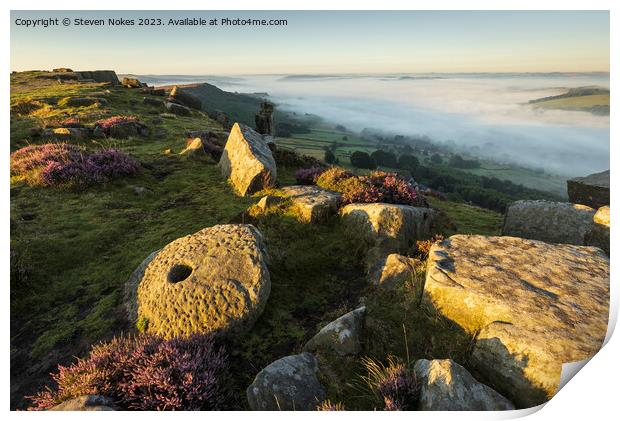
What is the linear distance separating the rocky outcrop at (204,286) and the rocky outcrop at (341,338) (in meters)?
1.59

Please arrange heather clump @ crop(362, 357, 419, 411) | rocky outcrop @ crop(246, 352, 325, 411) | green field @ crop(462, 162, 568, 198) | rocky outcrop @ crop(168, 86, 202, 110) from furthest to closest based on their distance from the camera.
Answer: green field @ crop(462, 162, 568, 198), rocky outcrop @ crop(168, 86, 202, 110), rocky outcrop @ crop(246, 352, 325, 411), heather clump @ crop(362, 357, 419, 411)

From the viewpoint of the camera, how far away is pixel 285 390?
18.2 feet

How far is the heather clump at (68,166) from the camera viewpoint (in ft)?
48.2

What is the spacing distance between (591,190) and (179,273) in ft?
49.3

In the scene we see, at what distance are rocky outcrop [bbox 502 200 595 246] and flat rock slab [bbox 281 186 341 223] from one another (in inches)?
238

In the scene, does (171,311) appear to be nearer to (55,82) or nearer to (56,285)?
(56,285)

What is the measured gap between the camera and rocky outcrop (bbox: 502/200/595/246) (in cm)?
1048

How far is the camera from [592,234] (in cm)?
942

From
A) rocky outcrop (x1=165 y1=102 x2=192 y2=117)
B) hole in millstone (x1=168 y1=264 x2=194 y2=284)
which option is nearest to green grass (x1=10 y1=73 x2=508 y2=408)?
hole in millstone (x1=168 y1=264 x2=194 y2=284)

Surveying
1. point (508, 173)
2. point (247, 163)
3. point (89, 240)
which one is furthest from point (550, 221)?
point (508, 173)

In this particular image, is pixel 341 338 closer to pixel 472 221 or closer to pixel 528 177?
pixel 472 221

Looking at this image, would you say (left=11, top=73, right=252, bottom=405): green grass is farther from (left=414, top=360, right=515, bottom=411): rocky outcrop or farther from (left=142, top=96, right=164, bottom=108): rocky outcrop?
(left=142, top=96, right=164, bottom=108): rocky outcrop

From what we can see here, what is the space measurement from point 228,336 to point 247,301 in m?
0.77

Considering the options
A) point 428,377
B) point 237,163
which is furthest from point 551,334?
point 237,163
